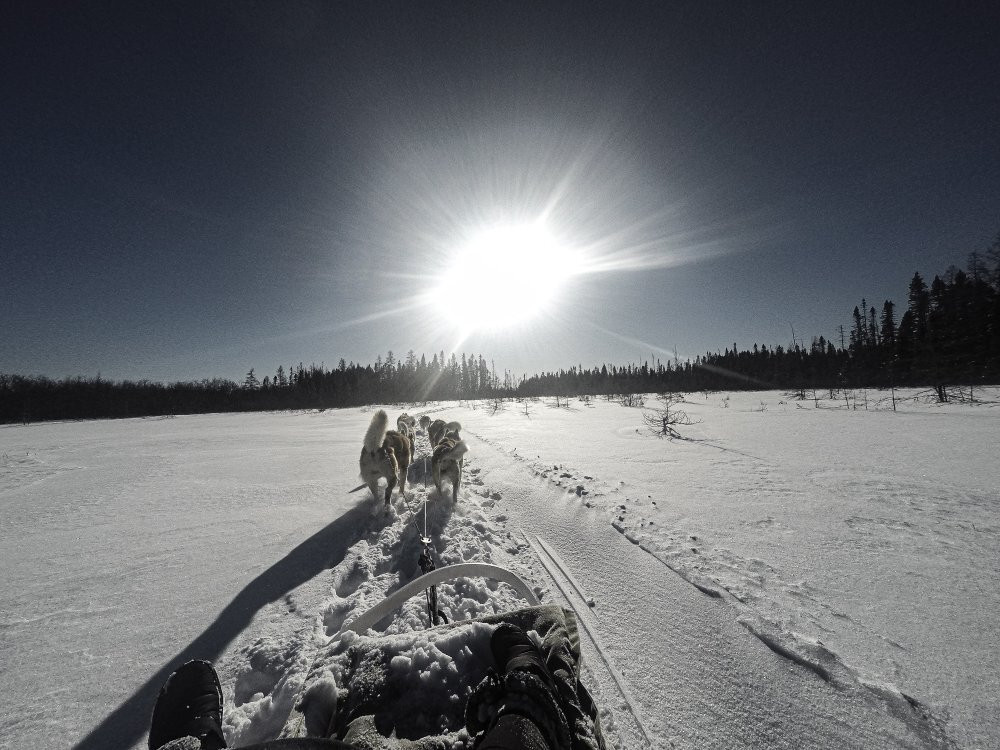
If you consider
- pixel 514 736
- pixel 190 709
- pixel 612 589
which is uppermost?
pixel 514 736

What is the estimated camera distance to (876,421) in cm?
1193

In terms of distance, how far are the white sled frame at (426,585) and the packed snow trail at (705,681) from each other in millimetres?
850

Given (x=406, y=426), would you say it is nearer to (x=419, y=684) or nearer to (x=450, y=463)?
(x=450, y=463)

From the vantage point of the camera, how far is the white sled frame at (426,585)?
173 centimetres

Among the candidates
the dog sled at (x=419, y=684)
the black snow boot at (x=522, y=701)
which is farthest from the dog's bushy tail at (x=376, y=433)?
the black snow boot at (x=522, y=701)

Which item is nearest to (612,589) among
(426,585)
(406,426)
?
(426,585)

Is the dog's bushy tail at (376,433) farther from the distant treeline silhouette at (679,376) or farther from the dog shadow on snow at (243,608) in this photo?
the distant treeline silhouette at (679,376)

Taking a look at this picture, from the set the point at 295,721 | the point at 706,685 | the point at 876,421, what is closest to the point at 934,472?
the point at 706,685

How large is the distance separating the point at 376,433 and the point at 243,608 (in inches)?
142

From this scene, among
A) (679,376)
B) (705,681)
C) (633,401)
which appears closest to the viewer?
(705,681)

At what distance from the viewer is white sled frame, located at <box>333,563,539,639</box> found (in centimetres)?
173

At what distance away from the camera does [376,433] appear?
6.36 metres

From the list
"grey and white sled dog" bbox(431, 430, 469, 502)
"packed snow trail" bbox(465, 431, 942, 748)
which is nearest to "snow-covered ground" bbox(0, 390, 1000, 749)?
"packed snow trail" bbox(465, 431, 942, 748)

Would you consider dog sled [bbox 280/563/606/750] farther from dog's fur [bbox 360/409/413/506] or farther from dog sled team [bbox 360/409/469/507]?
dog's fur [bbox 360/409/413/506]
